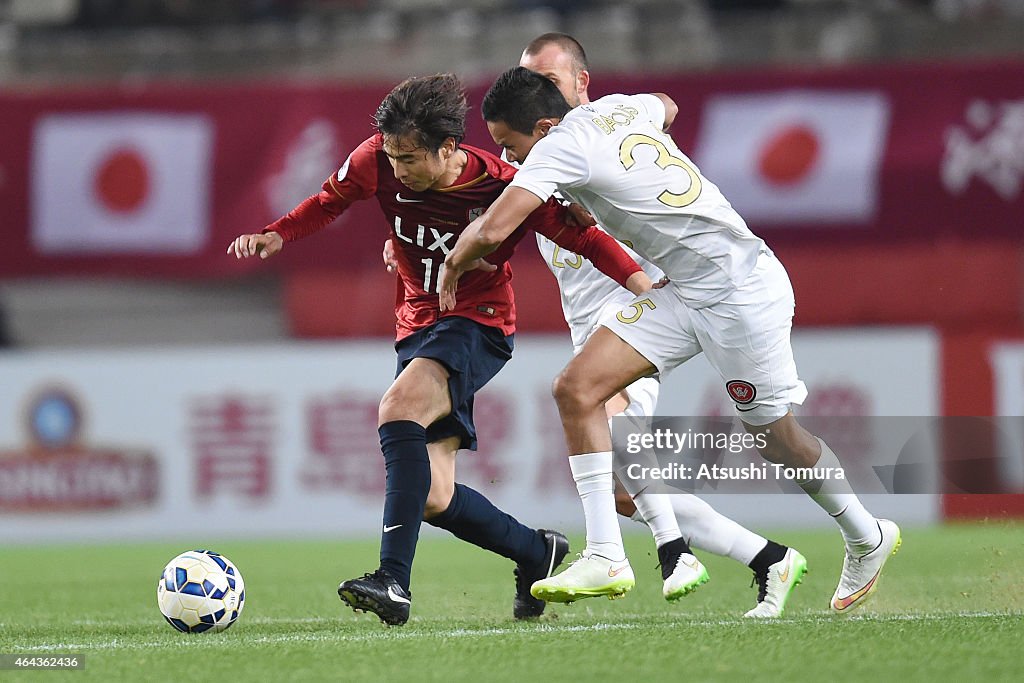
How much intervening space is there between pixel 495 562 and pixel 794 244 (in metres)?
4.38

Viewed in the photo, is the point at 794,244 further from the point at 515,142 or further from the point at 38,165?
the point at 515,142

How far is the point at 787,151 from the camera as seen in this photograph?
11594 millimetres

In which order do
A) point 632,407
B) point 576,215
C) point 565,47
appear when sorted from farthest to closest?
1. point 565,47
2. point 632,407
3. point 576,215

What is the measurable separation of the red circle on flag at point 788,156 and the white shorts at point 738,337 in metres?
6.78

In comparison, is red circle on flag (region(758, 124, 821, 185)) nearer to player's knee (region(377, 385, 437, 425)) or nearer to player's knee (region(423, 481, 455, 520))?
player's knee (region(423, 481, 455, 520))

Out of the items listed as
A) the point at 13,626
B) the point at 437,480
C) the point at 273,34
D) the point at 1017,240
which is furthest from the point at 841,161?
the point at 13,626

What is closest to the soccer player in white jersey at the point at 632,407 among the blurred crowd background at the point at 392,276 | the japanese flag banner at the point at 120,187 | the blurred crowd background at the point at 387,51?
the blurred crowd background at the point at 392,276

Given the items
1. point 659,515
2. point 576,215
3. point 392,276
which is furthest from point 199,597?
point 392,276

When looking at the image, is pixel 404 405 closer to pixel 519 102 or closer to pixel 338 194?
pixel 338 194

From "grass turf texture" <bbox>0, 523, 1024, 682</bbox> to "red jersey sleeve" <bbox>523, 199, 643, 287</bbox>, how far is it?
1.18m

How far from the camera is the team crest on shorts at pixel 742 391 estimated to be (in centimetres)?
490

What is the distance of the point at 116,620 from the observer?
17.7 feet

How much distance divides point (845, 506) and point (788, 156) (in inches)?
275

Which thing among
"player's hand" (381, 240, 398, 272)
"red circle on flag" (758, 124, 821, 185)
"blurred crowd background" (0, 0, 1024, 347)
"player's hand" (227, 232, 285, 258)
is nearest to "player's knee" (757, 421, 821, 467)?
"player's hand" (381, 240, 398, 272)
